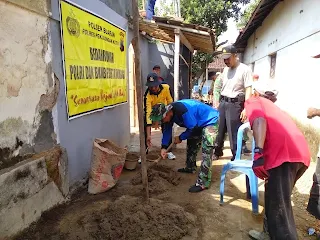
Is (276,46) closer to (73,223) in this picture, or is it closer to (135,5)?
(135,5)

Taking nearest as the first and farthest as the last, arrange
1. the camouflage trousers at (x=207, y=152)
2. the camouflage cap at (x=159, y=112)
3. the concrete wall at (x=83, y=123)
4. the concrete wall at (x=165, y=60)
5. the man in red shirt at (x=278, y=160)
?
the man in red shirt at (x=278, y=160) → the concrete wall at (x=83, y=123) → the camouflage cap at (x=159, y=112) → the camouflage trousers at (x=207, y=152) → the concrete wall at (x=165, y=60)

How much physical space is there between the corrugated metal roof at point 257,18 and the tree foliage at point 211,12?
1.48 meters

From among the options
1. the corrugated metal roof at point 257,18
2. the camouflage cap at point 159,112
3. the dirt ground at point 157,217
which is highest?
the corrugated metal roof at point 257,18

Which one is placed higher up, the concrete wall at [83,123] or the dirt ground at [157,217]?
the concrete wall at [83,123]

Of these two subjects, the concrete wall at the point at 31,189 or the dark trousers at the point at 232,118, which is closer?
the concrete wall at the point at 31,189

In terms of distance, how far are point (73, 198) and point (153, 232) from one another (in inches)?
53.8

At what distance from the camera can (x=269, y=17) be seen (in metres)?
10.3

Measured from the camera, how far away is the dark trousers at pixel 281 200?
2.23 m

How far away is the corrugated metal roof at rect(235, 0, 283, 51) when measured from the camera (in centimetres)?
906

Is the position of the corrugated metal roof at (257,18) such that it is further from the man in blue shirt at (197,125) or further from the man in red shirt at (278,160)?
the man in red shirt at (278,160)

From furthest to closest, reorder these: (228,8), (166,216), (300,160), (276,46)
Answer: (228,8) → (276,46) → (166,216) → (300,160)

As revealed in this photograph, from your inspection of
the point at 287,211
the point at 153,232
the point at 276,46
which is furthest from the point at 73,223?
the point at 276,46

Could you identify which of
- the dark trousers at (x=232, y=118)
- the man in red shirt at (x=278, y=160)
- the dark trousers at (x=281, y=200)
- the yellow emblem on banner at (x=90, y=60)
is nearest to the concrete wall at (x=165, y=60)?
the yellow emblem on banner at (x=90, y=60)

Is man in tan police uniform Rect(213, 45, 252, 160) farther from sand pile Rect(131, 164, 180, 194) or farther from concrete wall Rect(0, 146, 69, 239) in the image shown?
concrete wall Rect(0, 146, 69, 239)
